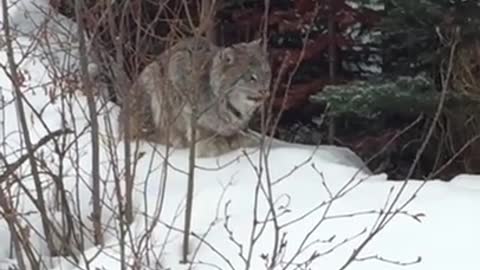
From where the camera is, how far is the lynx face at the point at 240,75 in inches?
240

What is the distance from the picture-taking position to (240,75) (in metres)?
6.10

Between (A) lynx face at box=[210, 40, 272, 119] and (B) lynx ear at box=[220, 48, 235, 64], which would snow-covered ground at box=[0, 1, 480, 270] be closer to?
(A) lynx face at box=[210, 40, 272, 119]

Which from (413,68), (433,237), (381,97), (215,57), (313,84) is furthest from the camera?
(313,84)

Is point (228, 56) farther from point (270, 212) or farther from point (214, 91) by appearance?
point (270, 212)

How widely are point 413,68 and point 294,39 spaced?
1.21 meters

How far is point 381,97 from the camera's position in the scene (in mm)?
6508

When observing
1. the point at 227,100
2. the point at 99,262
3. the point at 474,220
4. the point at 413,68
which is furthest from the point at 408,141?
the point at 99,262

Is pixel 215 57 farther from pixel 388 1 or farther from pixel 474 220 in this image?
pixel 474 220

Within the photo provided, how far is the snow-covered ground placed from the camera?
4.91 m

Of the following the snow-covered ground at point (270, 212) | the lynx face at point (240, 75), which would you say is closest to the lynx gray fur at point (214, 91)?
the lynx face at point (240, 75)

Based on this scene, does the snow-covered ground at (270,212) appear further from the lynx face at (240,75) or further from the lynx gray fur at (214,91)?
the lynx face at (240,75)

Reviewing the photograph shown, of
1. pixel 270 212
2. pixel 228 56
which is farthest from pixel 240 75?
pixel 270 212

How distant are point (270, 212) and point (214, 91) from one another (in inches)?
72.1

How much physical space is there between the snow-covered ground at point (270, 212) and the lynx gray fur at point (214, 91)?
0.15m
